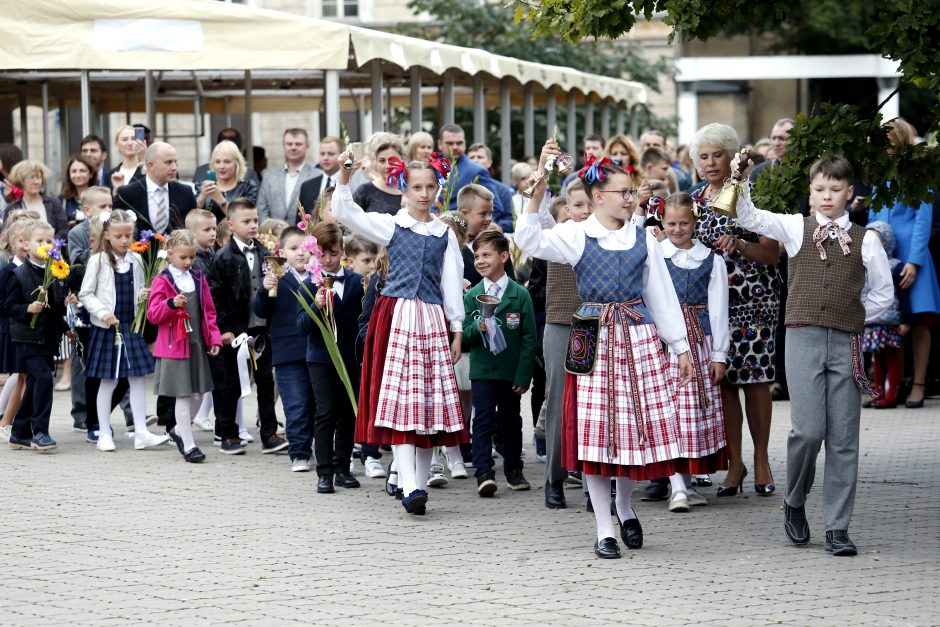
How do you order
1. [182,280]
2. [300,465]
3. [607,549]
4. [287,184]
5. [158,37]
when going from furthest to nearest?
[158,37] → [287,184] → [182,280] → [300,465] → [607,549]

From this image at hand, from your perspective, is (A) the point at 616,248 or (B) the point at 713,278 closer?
(A) the point at 616,248

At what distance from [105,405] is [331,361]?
243 centimetres

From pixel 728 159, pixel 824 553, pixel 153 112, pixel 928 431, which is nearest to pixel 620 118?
pixel 153 112

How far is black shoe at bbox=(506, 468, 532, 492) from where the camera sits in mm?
8633

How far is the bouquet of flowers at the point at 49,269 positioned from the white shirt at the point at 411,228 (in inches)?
118

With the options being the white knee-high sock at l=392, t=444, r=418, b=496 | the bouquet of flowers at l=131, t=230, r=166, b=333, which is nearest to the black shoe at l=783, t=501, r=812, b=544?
the white knee-high sock at l=392, t=444, r=418, b=496

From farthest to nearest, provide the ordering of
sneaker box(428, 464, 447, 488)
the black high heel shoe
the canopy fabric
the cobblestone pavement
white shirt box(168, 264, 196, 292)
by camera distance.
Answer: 1. the canopy fabric
2. white shirt box(168, 264, 196, 292)
3. sneaker box(428, 464, 447, 488)
4. the black high heel shoe
5. the cobblestone pavement

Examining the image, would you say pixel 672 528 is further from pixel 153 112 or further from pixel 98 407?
pixel 153 112

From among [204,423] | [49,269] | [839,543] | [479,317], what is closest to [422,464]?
[479,317]

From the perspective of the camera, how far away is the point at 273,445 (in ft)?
33.4

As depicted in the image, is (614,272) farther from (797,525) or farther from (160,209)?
(160,209)

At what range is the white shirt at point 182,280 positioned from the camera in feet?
32.6

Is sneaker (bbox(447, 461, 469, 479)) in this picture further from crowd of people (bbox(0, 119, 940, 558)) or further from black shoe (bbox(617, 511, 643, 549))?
black shoe (bbox(617, 511, 643, 549))

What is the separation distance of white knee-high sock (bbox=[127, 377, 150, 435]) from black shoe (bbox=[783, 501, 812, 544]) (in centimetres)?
513
